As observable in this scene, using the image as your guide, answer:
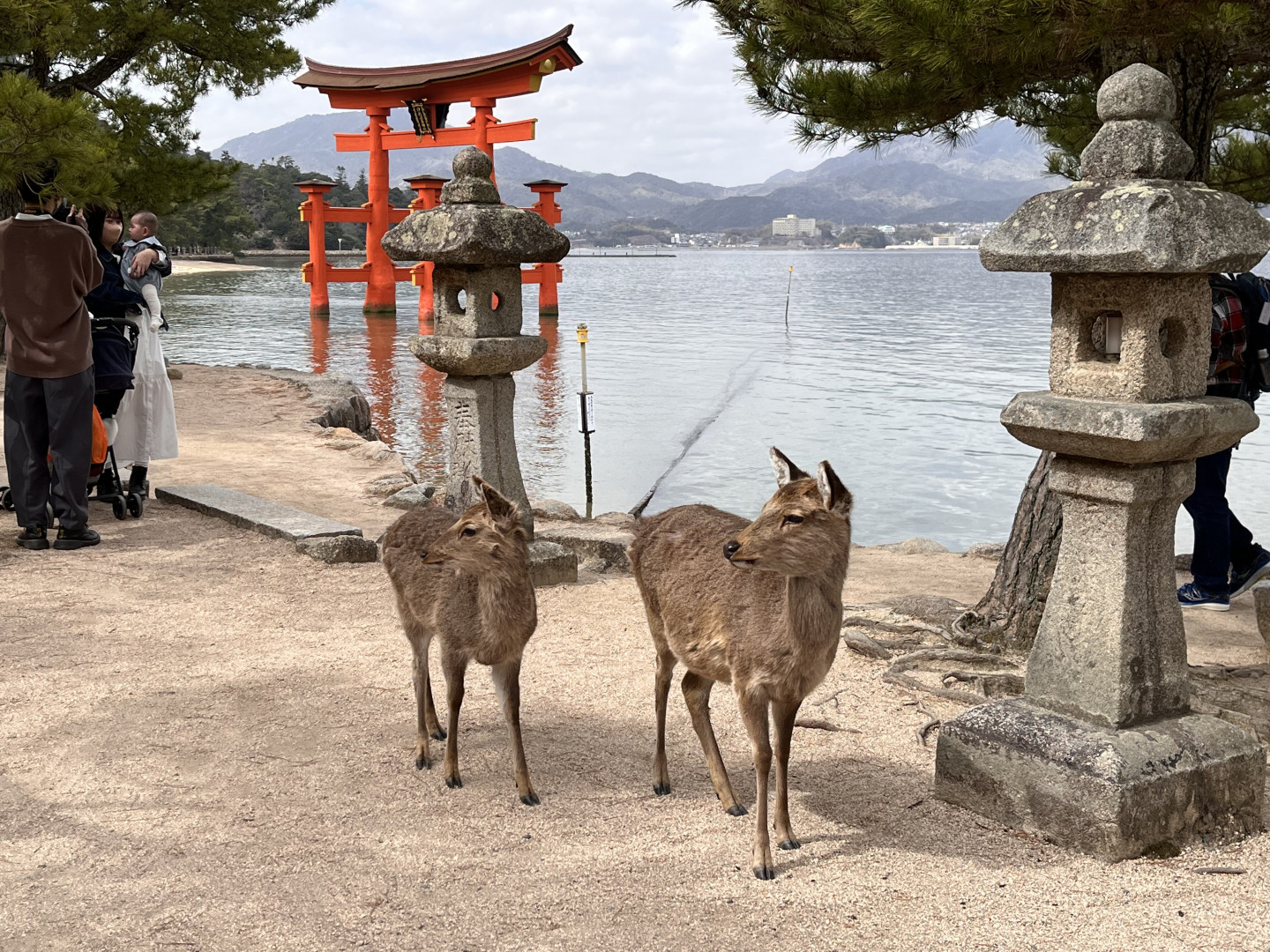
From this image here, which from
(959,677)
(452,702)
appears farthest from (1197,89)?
(452,702)

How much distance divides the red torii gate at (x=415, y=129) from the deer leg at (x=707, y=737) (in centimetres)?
2281

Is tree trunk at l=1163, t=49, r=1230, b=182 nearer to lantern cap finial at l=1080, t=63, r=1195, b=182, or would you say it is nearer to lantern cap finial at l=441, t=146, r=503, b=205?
lantern cap finial at l=1080, t=63, r=1195, b=182

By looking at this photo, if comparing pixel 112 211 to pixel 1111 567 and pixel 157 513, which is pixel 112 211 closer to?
pixel 157 513

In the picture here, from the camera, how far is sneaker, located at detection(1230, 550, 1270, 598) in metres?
7.24

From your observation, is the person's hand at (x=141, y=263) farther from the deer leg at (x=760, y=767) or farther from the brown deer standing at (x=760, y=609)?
the deer leg at (x=760, y=767)

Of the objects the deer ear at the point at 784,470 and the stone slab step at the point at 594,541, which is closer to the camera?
the deer ear at the point at 784,470

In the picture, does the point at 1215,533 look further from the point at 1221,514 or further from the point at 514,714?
the point at 514,714

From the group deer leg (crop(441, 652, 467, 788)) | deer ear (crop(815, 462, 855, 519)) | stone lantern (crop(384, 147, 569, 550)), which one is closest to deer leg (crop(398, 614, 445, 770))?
deer leg (crop(441, 652, 467, 788))

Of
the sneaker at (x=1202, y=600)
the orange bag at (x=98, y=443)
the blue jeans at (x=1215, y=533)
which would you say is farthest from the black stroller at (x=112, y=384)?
the sneaker at (x=1202, y=600)

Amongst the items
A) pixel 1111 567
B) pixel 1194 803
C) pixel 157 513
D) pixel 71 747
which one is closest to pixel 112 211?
pixel 157 513

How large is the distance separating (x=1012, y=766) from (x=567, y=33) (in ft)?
77.5

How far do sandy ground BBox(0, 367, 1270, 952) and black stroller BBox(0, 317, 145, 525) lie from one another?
190 cm

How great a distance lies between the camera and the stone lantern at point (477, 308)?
6.54 metres

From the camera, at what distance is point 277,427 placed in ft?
43.7
